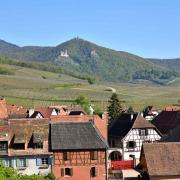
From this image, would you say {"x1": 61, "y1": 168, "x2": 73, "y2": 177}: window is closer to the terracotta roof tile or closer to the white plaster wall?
the white plaster wall

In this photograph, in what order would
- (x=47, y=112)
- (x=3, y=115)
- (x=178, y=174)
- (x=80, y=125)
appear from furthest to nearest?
(x=47, y=112), (x=3, y=115), (x=80, y=125), (x=178, y=174)

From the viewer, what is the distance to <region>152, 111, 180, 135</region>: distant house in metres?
104

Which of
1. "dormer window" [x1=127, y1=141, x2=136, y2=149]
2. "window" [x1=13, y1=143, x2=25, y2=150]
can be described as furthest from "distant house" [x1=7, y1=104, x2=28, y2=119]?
"window" [x1=13, y1=143, x2=25, y2=150]

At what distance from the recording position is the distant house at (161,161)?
202 ft

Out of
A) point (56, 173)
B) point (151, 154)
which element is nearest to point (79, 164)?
point (56, 173)

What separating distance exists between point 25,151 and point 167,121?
5094cm

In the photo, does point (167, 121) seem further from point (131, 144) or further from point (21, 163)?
point (21, 163)

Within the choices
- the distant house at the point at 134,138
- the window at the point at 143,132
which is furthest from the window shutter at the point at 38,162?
the window at the point at 143,132

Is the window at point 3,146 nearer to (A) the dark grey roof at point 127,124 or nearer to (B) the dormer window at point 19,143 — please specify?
(B) the dormer window at point 19,143

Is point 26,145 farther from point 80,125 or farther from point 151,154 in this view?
point 151,154

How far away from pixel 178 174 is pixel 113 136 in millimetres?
35440

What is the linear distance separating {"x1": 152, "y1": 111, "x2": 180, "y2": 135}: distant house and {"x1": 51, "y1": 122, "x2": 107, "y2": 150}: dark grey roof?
39667 mm

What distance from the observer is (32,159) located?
62.1 m

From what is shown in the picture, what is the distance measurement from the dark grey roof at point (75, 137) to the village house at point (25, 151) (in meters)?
1.35
